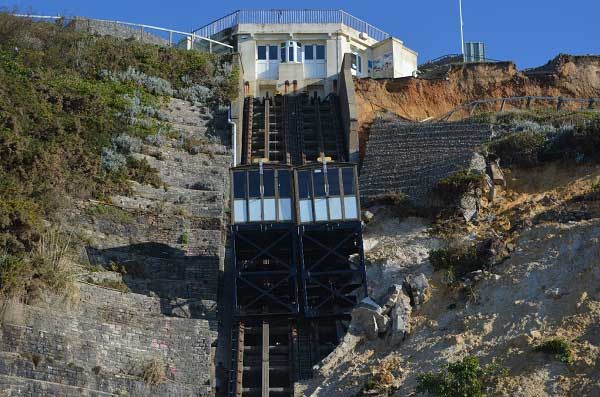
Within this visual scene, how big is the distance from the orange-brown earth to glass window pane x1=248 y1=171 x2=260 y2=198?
42.3 ft

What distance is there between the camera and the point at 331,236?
34.6 metres

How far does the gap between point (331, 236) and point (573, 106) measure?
15.1 m

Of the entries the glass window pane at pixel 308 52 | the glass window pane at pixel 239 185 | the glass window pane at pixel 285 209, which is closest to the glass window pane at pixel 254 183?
the glass window pane at pixel 239 185

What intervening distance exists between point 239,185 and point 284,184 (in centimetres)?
123

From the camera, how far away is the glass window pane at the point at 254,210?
34094mm

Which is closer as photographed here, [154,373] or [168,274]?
[154,373]

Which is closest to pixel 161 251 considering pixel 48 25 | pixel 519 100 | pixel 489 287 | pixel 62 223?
pixel 62 223

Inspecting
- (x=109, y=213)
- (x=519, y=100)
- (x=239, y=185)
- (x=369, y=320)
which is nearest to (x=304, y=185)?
(x=239, y=185)

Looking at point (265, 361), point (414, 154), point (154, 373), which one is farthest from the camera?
point (414, 154)

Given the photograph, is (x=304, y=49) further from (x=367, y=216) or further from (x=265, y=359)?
(x=265, y=359)

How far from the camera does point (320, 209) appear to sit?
3434 cm

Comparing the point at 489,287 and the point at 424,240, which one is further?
the point at 424,240

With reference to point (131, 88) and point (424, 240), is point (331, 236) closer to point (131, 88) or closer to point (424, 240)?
point (424, 240)

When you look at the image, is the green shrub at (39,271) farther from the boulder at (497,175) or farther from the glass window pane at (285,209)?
the boulder at (497,175)
